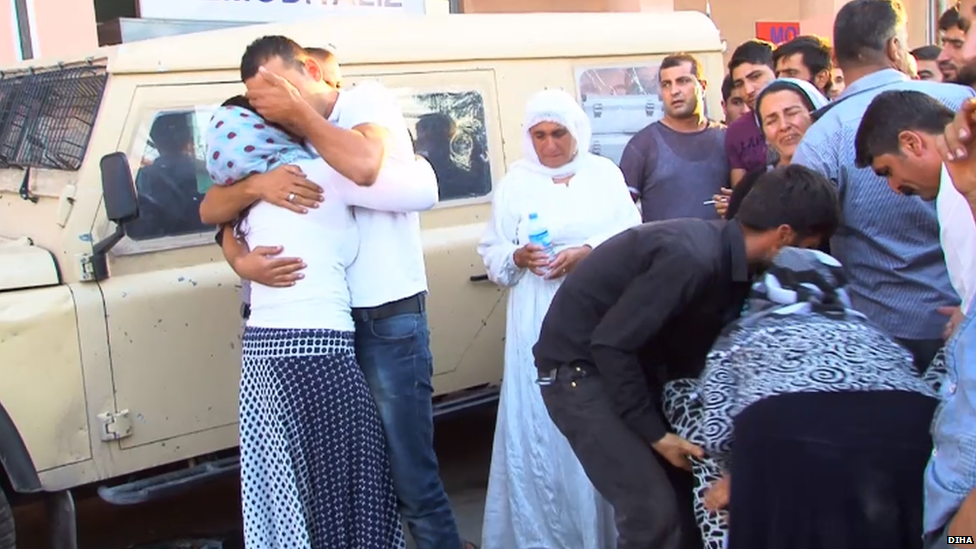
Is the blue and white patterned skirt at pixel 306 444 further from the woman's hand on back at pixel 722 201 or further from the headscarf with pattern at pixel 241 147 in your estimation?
the woman's hand on back at pixel 722 201

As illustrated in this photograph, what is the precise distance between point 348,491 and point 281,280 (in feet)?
2.12

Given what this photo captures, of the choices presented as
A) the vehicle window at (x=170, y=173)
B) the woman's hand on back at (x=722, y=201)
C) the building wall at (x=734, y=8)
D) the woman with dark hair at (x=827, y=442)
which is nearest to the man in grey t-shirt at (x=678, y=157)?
the woman's hand on back at (x=722, y=201)

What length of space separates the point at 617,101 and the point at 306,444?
2696 mm

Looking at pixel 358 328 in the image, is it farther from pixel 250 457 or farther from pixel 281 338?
pixel 250 457

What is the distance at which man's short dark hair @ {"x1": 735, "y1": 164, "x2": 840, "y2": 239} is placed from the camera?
244 cm

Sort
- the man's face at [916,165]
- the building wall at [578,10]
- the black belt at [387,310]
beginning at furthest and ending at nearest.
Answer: the building wall at [578,10], the black belt at [387,310], the man's face at [916,165]

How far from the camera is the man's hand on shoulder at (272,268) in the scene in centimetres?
284

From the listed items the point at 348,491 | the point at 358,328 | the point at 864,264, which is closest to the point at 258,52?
the point at 358,328

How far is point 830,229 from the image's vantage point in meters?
2.52

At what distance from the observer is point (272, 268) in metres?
2.84

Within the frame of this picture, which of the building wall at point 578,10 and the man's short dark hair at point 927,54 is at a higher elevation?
the building wall at point 578,10

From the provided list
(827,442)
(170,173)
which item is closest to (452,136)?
(170,173)

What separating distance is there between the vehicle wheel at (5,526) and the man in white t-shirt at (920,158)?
2.74m

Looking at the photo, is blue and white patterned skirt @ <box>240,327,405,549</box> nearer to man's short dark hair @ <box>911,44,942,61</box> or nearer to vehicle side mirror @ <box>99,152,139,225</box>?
vehicle side mirror @ <box>99,152,139,225</box>
